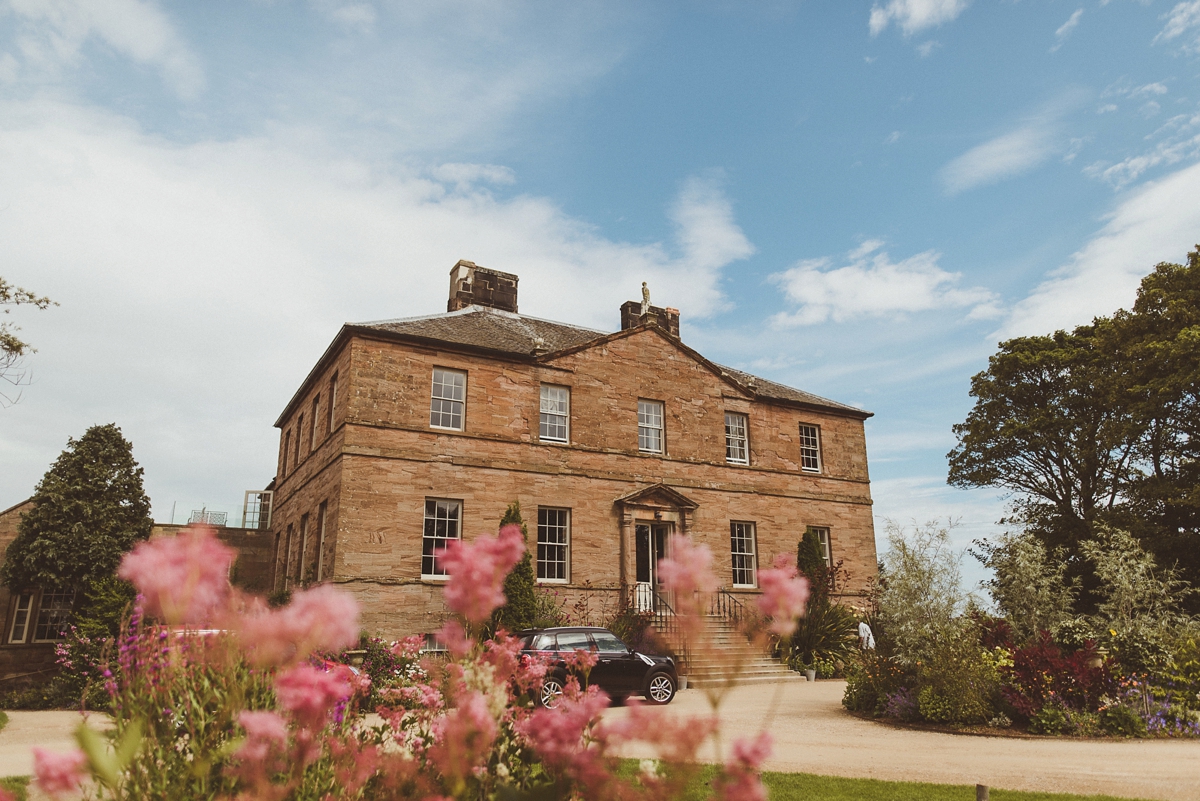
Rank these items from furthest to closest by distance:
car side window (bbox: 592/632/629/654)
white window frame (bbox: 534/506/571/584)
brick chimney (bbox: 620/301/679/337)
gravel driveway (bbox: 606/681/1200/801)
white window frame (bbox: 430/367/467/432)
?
brick chimney (bbox: 620/301/679/337) → white window frame (bbox: 534/506/571/584) → white window frame (bbox: 430/367/467/432) → car side window (bbox: 592/632/629/654) → gravel driveway (bbox: 606/681/1200/801)

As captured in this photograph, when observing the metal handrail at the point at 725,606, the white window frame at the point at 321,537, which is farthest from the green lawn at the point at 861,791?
the metal handrail at the point at 725,606

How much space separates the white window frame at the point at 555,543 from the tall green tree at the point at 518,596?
1.05 metres

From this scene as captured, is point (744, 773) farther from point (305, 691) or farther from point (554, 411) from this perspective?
point (554, 411)

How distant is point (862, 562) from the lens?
89.5 feet

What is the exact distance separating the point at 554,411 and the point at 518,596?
19.2 feet

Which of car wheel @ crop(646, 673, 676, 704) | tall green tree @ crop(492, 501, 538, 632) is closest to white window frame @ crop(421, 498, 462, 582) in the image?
tall green tree @ crop(492, 501, 538, 632)

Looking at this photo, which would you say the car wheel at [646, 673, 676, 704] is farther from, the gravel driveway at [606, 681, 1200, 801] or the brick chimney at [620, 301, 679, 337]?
the brick chimney at [620, 301, 679, 337]

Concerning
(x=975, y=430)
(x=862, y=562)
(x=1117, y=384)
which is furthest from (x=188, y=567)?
(x=975, y=430)

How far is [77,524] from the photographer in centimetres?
1942

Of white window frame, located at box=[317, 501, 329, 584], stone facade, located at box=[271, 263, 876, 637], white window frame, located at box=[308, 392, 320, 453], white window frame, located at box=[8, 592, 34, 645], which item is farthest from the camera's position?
white window frame, located at box=[308, 392, 320, 453]

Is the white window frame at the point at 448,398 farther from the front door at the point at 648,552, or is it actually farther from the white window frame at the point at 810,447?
the white window frame at the point at 810,447

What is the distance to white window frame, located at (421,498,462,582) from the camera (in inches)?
783

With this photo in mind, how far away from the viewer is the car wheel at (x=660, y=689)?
1543 cm

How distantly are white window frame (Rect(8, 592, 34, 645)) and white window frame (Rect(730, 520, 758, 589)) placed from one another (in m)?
20.1
